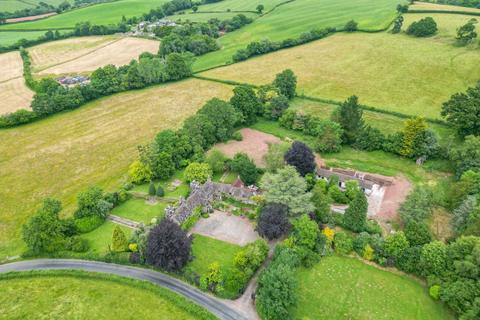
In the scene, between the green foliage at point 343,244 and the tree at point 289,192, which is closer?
the green foliage at point 343,244

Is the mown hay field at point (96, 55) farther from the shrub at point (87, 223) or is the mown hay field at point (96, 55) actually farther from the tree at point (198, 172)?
the shrub at point (87, 223)

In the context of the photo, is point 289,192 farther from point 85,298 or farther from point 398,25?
point 398,25

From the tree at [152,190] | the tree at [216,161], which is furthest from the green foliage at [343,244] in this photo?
the tree at [152,190]

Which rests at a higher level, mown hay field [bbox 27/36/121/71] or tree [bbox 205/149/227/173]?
mown hay field [bbox 27/36/121/71]

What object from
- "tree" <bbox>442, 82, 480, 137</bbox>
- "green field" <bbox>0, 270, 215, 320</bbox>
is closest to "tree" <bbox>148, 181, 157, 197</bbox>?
"green field" <bbox>0, 270, 215, 320</bbox>

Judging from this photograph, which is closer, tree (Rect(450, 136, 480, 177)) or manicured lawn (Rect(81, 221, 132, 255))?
manicured lawn (Rect(81, 221, 132, 255))

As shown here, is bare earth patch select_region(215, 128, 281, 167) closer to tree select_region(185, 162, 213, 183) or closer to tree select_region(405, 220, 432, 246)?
tree select_region(185, 162, 213, 183)
